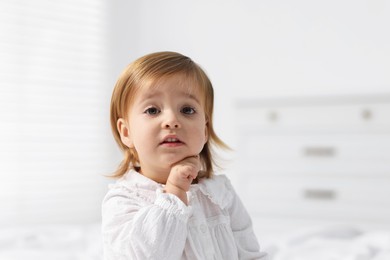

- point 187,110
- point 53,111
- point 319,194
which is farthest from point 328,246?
point 53,111

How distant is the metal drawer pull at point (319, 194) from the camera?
2836 mm

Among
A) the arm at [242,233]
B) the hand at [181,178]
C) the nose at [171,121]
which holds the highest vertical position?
the nose at [171,121]

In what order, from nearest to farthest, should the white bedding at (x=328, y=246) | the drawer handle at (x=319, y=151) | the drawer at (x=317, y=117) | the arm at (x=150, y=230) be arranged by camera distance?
the arm at (x=150, y=230), the white bedding at (x=328, y=246), the drawer at (x=317, y=117), the drawer handle at (x=319, y=151)

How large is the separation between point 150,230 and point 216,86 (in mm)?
2494

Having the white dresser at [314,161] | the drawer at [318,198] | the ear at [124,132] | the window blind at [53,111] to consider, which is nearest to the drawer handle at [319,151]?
the white dresser at [314,161]

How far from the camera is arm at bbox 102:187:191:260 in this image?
2.96ft

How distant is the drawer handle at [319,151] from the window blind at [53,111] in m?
1.29

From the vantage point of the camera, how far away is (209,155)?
116cm

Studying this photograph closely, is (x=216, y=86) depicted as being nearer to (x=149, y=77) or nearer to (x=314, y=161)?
(x=314, y=161)

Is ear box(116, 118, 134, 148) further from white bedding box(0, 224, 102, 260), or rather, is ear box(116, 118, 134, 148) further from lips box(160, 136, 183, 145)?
white bedding box(0, 224, 102, 260)

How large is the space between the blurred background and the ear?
1.83 metres

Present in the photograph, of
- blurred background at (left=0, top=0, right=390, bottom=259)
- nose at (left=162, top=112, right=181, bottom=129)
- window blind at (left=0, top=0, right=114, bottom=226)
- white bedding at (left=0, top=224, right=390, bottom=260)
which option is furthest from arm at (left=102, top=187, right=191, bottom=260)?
window blind at (left=0, top=0, right=114, bottom=226)

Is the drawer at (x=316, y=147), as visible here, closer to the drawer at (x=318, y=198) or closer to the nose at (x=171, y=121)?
the drawer at (x=318, y=198)

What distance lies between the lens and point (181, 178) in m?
0.96
